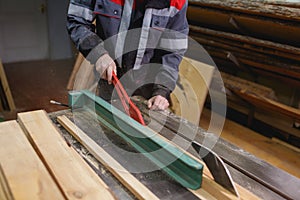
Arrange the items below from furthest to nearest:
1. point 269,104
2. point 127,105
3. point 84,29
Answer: point 269,104 → point 84,29 → point 127,105

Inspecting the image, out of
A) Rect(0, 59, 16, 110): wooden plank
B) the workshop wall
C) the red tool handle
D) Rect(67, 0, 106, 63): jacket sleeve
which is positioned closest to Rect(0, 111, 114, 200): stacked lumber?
the red tool handle

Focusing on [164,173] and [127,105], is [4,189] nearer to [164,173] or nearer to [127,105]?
[164,173]

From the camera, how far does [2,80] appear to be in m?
2.96

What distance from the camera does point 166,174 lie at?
959 millimetres

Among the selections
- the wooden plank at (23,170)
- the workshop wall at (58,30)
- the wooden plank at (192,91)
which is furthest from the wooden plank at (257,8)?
the workshop wall at (58,30)

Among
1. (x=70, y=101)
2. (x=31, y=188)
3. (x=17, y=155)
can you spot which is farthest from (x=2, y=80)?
(x=31, y=188)

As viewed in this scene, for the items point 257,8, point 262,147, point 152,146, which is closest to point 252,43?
point 257,8

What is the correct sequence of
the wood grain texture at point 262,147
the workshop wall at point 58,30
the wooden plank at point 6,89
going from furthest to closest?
the workshop wall at point 58,30, the wooden plank at point 6,89, the wood grain texture at point 262,147

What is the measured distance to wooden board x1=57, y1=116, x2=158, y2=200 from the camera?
33.8 inches

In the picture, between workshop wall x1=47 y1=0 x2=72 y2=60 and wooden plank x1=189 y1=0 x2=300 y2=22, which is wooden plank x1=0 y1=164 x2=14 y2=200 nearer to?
wooden plank x1=189 y1=0 x2=300 y2=22

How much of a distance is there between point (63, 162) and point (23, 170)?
4.5 inches

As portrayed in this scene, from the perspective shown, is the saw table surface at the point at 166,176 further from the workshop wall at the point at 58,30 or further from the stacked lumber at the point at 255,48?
the workshop wall at the point at 58,30

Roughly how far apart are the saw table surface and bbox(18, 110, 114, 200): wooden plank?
5cm

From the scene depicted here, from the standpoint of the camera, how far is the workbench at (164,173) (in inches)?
35.4
